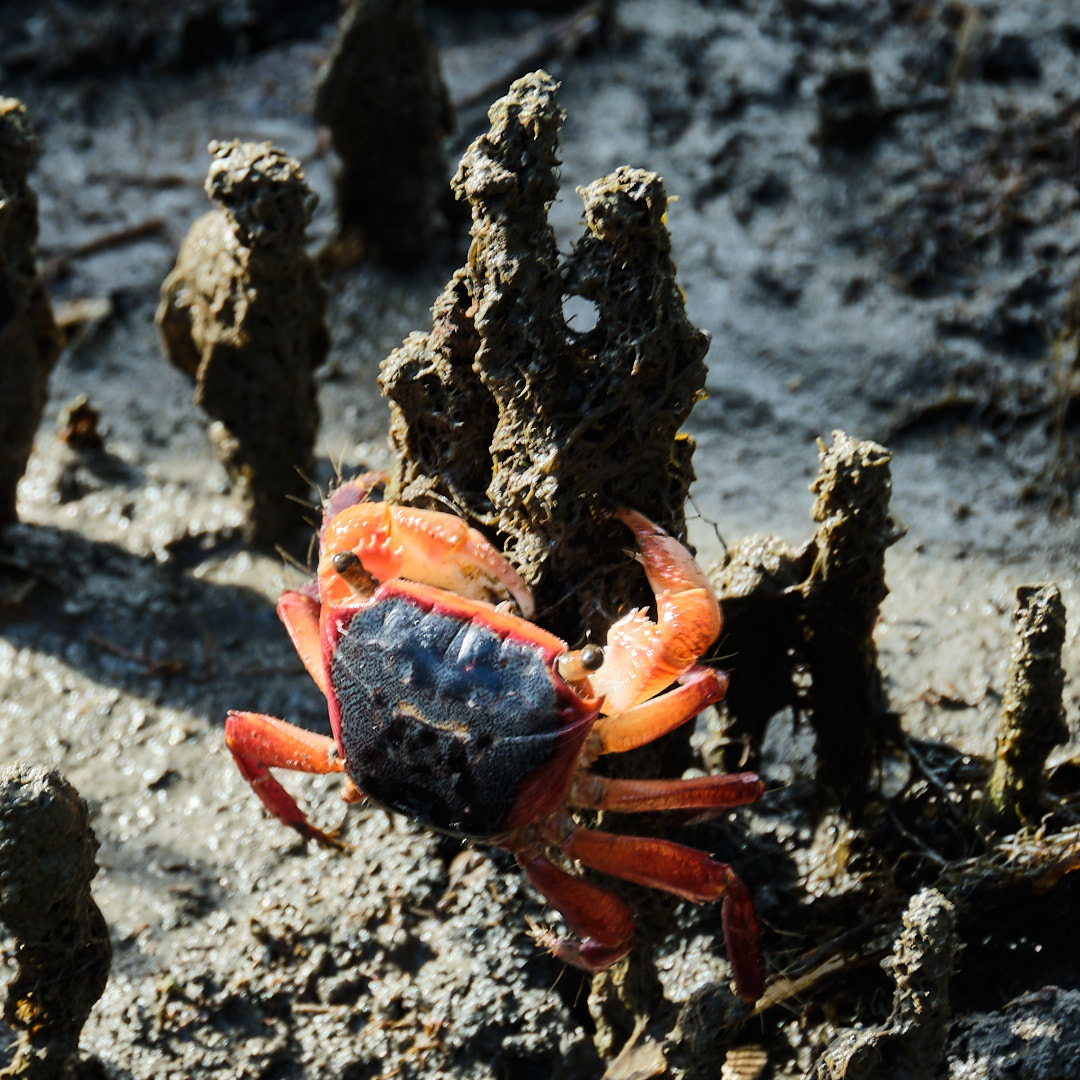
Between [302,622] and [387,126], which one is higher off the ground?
[387,126]

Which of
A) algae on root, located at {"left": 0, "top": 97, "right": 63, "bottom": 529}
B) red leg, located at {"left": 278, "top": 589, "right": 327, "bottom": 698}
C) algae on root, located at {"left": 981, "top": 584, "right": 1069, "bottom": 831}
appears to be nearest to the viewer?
algae on root, located at {"left": 981, "top": 584, "right": 1069, "bottom": 831}

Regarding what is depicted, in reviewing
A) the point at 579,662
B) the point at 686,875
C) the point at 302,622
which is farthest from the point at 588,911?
the point at 302,622

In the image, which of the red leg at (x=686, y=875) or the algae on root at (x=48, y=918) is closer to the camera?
the algae on root at (x=48, y=918)

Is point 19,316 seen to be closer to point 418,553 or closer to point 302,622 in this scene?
point 302,622

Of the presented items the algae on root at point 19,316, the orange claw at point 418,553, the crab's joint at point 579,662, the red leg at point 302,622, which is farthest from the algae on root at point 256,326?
the crab's joint at point 579,662

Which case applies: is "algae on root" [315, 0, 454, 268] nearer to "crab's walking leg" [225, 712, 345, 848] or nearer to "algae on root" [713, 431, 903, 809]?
"algae on root" [713, 431, 903, 809]

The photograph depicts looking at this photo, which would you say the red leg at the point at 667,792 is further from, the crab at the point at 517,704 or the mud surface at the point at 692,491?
the mud surface at the point at 692,491

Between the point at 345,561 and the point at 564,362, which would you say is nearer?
the point at 564,362

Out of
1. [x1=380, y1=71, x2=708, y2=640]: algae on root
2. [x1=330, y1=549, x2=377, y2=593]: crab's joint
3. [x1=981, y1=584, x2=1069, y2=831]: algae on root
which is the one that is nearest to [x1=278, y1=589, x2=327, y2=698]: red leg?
[x1=330, y1=549, x2=377, y2=593]: crab's joint
